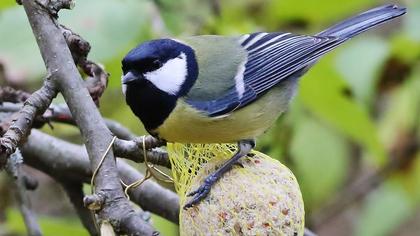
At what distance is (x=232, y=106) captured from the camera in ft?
7.36

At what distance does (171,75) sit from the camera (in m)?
2.10

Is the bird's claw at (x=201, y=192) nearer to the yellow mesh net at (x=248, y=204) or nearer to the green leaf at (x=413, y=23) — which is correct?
the yellow mesh net at (x=248, y=204)

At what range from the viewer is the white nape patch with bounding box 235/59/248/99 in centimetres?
229

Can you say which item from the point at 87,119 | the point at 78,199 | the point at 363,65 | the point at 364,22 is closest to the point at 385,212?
the point at 363,65

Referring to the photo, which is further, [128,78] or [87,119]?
[128,78]

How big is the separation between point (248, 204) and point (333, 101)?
0.76 meters

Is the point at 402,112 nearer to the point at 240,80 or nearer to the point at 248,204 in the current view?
the point at 240,80

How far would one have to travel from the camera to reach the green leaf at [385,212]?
10.9ft

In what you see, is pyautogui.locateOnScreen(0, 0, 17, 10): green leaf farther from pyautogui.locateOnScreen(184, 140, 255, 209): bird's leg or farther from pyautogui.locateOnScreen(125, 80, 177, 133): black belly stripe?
pyautogui.locateOnScreen(184, 140, 255, 209): bird's leg

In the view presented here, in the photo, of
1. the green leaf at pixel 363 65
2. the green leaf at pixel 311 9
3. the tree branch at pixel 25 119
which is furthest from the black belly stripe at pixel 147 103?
the green leaf at pixel 311 9

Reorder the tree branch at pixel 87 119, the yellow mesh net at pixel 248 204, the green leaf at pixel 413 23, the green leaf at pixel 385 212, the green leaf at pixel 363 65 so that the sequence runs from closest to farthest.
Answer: the tree branch at pixel 87 119
the yellow mesh net at pixel 248 204
the green leaf at pixel 363 65
the green leaf at pixel 413 23
the green leaf at pixel 385 212

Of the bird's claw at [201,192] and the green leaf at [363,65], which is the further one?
the green leaf at [363,65]

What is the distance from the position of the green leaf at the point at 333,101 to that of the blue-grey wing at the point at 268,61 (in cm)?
5

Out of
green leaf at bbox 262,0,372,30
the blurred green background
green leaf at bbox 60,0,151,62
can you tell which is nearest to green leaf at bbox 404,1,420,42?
the blurred green background
